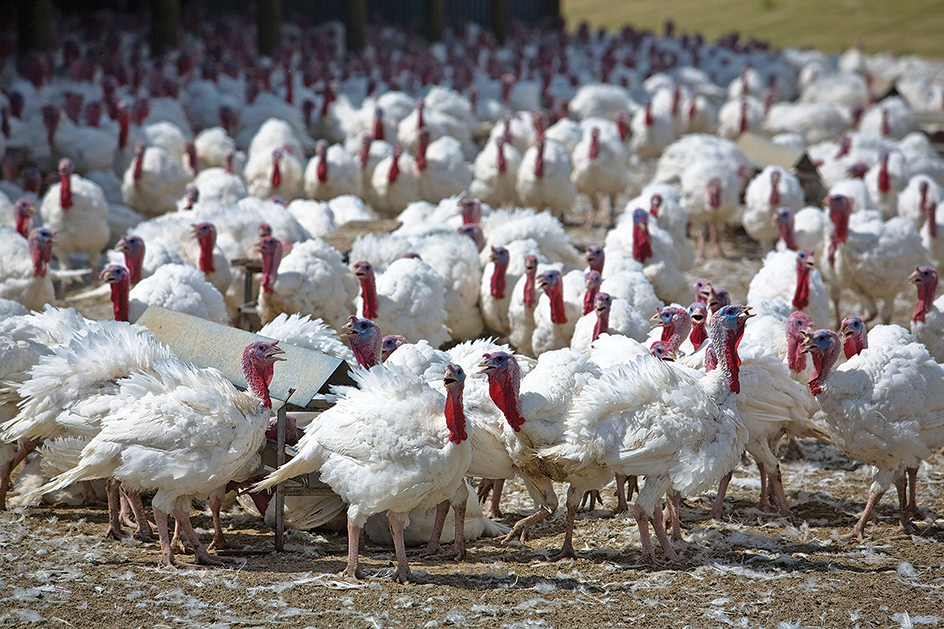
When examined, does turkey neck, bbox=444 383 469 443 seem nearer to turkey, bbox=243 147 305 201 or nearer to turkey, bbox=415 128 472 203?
turkey, bbox=415 128 472 203

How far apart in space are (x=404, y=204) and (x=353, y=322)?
6.54 m

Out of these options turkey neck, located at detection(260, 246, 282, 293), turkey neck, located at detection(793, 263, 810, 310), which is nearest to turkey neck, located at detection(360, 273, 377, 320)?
turkey neck, located at detection(260, 246, 282, 293)

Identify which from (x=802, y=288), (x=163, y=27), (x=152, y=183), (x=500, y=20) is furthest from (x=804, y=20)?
→ (x=802, y=288)

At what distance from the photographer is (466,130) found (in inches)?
664

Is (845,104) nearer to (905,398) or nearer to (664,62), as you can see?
(664,62)

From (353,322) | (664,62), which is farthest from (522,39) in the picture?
(353,322)

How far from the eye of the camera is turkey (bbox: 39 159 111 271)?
424 inches

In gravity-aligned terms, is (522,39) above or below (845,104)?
above

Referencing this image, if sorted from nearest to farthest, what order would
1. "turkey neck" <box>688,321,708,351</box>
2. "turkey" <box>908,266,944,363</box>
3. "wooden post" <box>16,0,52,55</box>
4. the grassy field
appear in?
"turkey neck" <box>688,321,708,351</box> < "turkey" <box>908,266,944,363</box> < "wooden post" <box>16,0,52,55</box> < the grassy field

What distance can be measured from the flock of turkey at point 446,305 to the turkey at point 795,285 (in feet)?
0.10

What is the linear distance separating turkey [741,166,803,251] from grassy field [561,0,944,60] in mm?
23814

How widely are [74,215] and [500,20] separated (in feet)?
65.3

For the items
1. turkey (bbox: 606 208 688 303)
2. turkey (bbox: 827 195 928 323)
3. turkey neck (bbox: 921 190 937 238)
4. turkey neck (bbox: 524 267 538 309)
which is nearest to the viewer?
turkey neck (bbox: 524 267 538 309)

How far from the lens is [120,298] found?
774 centimetres
